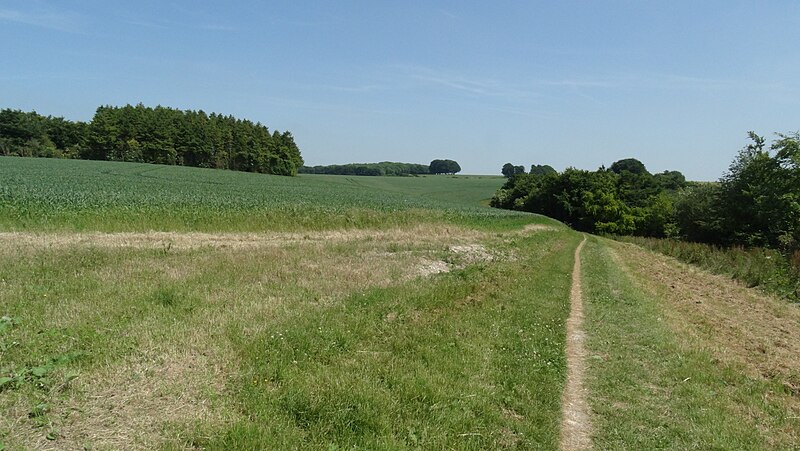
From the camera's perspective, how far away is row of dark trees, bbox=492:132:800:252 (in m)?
34.5

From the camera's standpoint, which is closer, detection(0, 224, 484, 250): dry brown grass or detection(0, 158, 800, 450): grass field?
detection(0, 158, 800, 450): grass field

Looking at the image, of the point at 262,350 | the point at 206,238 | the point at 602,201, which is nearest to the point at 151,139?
the point at 206,238

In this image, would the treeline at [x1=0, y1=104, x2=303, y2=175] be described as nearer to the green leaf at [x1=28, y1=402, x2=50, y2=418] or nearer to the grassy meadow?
the grassy meadow

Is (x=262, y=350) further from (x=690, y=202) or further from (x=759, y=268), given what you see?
(x=690, y=202)

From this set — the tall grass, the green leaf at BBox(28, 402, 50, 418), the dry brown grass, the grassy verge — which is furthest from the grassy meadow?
the tall grass

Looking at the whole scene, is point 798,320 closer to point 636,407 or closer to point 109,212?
point 636,407

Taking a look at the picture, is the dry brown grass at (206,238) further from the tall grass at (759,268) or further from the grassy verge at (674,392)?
the tall grass at (759,268)

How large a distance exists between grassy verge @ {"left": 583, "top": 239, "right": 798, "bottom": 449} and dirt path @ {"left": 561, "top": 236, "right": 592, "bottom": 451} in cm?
16

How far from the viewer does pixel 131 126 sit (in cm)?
8712

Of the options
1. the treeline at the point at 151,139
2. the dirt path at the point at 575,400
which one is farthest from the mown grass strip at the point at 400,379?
the treeline at the point at 151,139

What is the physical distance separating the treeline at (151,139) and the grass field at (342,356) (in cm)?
8742

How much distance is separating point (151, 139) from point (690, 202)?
3938 inches

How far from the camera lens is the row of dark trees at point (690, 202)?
3450 cm

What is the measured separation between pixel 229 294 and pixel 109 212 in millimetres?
12221
